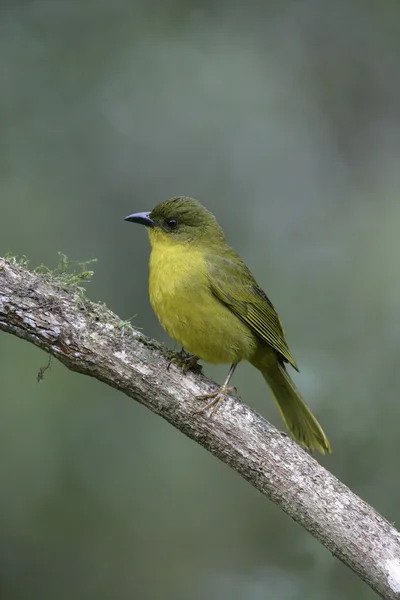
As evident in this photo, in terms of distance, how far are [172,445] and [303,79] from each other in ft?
9.89

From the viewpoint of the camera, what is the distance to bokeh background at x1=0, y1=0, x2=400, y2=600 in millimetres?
5211

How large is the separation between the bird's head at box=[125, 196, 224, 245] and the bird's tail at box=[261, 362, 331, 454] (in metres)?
0.88

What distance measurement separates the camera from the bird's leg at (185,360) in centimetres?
378

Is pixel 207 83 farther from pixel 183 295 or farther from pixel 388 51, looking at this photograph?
pixel 183 295

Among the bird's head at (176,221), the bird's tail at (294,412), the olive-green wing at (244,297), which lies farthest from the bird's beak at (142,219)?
the bird's tail at (294,412)

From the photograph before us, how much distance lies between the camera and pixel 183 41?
5.67 metres

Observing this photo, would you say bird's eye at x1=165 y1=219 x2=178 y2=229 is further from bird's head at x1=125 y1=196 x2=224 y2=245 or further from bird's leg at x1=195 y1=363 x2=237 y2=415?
bird's leg at x1=195 y1=363 x2=237 y2=415

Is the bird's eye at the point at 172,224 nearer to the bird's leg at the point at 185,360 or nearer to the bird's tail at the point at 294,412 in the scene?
the bird's leg at the point at 185,360

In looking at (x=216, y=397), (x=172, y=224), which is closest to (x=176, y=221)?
(x=172, y=224)

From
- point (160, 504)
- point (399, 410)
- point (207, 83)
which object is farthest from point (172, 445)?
point (207, 83)

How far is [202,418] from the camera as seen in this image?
364cm

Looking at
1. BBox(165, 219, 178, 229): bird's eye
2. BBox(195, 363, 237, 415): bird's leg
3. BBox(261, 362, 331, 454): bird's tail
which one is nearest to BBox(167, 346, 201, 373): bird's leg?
BBox(195, 363, 237, 415): bird's leg

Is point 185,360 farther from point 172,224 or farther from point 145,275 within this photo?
point 145,275

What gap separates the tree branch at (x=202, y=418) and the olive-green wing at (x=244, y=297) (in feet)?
2.01
